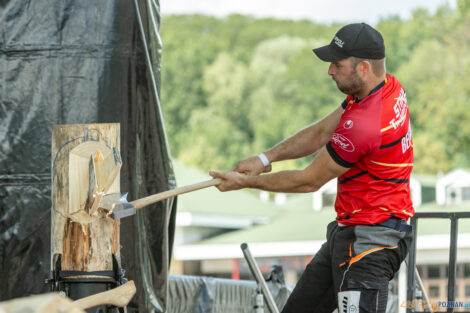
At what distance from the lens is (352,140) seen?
4.48 m

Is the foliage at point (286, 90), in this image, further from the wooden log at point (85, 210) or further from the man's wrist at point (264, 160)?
the wooden log at point (85, 210)

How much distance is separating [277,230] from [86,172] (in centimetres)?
3152

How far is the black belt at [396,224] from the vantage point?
4.58m

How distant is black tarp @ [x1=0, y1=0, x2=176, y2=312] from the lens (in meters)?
5.33

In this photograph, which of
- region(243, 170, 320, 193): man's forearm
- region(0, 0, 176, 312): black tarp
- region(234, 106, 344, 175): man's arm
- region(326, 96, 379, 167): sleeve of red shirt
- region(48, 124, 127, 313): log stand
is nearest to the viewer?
region(48, 124, 127, 313): log stand

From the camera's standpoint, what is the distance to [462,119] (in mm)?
43906

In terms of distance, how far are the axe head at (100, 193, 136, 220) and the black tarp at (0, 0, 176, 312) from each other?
99 centimetres

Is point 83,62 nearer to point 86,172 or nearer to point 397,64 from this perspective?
point 86,172

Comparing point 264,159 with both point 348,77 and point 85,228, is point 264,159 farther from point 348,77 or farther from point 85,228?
point 85,228

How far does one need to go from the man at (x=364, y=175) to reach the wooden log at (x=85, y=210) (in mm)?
901

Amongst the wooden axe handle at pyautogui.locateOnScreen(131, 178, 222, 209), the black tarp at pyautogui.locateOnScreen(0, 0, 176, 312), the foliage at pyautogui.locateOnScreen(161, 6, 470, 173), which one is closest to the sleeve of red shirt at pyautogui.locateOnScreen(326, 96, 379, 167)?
the wooden axe handle at pyautogui.locateOnScreen(131, 178, 222, 209)

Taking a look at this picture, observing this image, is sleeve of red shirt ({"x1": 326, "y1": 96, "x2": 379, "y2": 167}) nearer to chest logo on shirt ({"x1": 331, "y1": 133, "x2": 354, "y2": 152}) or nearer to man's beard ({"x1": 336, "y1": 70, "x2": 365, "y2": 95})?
chest logo on shirt ({"x1": 331, "y1": 133, "x2": 354, "y2": 152})

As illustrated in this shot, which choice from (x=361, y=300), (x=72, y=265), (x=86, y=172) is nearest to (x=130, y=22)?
(x=86, y=172)

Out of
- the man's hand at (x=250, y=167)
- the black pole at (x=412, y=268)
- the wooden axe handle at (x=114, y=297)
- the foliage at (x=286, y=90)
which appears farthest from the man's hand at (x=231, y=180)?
the foliage at (x=286, y=90)
